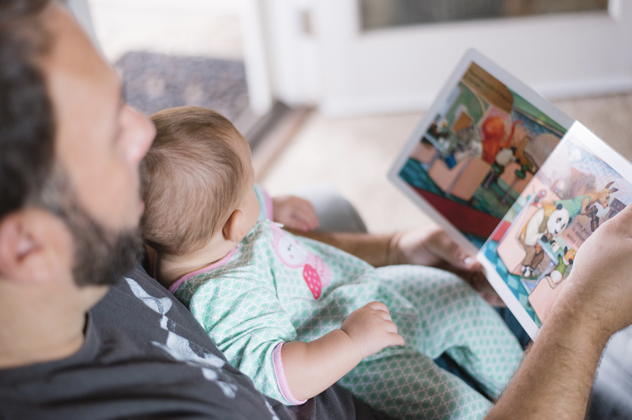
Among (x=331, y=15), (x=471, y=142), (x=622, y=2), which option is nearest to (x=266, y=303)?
(x=471, y=142)

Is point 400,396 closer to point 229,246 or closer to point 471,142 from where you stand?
point 229,246

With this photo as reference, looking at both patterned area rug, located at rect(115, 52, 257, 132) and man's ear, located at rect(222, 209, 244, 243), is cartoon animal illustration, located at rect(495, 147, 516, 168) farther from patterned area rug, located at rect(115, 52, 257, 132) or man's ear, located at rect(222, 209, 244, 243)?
patterned area rug, located at rect(115, 52, 257, 132)

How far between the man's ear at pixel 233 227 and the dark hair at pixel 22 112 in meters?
0.39

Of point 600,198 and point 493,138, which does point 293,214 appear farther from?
point 600,198

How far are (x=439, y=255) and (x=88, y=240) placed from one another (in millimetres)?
838

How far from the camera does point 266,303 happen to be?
2.63 ft

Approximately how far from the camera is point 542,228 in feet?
2.90

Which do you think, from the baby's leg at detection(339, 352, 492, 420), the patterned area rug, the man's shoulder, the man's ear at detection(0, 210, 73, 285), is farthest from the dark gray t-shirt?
the patterned area rug

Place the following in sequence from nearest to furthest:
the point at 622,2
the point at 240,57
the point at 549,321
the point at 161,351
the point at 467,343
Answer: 1. the point at 161,351
2. the point at 549,321
3. the point at 467,343
4. the point at 622,2
5. the point at 240,57

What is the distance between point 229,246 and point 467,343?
20.7 inches

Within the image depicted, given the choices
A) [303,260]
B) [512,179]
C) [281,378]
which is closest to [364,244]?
[303,260]

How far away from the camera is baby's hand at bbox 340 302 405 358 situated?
2.56 feet

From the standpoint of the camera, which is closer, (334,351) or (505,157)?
(334,351)

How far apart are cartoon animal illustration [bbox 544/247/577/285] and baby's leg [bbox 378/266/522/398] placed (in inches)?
8.7
